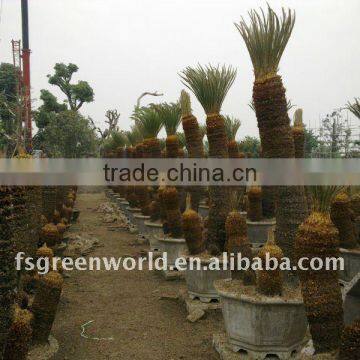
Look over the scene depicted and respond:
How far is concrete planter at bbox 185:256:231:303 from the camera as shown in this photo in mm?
5758

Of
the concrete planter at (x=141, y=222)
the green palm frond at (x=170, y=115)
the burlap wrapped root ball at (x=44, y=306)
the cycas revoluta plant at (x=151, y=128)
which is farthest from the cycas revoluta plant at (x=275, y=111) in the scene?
the concrete planter at (x=141, y=222)

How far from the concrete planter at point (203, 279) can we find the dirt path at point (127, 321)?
0.27 metres

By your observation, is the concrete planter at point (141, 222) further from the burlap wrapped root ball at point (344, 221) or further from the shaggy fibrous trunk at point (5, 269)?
the shaggy fibrous trunk at point (5, 269)

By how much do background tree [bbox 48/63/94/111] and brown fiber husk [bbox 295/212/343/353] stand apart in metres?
28.1

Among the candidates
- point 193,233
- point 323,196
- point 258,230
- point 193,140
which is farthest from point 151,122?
point 323,196

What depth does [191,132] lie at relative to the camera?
8.00m

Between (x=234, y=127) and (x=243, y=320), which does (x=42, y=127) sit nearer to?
(x=234, y=127)

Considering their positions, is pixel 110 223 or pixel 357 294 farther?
pixel 110 223

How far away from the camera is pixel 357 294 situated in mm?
3967

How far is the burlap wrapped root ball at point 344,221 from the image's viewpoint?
5.59 meters

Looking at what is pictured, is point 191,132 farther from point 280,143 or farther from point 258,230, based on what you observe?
point 280,143

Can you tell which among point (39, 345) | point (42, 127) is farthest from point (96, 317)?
point (42, 127)

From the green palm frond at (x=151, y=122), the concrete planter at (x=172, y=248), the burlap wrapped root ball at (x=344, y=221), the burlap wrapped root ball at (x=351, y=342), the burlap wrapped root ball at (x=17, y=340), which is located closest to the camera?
the burlap wrapped root ball at (x=351, y=342)

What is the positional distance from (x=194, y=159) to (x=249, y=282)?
12.7 ft
